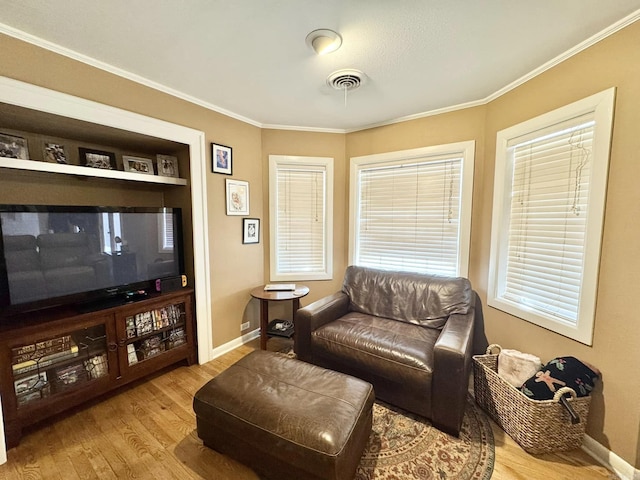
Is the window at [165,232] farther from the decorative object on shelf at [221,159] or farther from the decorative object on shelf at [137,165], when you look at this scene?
the decorative object on shelf at [221,159]

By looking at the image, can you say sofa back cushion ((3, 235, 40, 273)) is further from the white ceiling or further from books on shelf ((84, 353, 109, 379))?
the white ceiling

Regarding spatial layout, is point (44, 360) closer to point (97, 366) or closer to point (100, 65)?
point (97, 366)

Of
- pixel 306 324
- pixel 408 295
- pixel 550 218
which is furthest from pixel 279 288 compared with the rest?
pixel 550 218

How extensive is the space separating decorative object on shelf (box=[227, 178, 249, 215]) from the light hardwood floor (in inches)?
68.5

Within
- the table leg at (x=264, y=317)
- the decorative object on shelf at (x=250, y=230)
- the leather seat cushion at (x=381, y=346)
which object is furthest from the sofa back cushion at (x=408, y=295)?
the decorative object on shelf at (x=250, y=230)

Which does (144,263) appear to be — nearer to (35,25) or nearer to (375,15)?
(35,25)

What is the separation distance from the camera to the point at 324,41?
1497mm

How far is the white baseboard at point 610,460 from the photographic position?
4.52 feet

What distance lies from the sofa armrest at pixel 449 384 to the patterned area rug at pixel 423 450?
0.33ft

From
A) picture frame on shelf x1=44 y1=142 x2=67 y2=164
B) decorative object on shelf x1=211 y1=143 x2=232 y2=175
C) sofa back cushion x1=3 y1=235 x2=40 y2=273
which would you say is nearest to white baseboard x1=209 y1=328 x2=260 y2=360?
sofa back cushion x1=3 y1=235 x2=40 y2=273

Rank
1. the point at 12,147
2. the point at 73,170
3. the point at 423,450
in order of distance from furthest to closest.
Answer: the point at 73,170 → the point at 12,147 → the point at 423,450

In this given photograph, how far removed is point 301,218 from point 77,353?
2.24 m

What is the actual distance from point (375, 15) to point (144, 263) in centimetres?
241

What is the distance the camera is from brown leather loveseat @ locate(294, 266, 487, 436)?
1.64m
